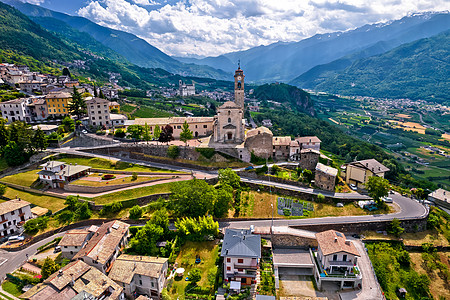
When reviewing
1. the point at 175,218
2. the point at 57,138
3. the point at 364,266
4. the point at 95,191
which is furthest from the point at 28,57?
the point at 364,266

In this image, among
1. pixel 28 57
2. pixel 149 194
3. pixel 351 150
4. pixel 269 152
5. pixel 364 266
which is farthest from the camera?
pixel 28 57

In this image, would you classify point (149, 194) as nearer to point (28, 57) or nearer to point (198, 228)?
point (198, 228)

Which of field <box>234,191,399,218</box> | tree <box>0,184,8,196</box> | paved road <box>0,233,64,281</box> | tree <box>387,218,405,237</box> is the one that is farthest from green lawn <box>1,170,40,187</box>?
tree <box>387,218,405,237</box>

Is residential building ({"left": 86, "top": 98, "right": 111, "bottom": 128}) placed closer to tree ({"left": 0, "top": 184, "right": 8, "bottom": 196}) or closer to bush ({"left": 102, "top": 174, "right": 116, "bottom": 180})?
bush ({"left": 102, "top": 174, "right": 116, "bottom": 180})

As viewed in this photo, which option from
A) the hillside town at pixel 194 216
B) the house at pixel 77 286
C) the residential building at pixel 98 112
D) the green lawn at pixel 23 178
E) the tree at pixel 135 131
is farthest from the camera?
the residential building at pixel 98 112

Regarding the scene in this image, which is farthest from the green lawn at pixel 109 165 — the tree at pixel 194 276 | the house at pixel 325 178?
the house at pixel 325 178

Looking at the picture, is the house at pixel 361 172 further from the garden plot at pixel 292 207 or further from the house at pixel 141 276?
the house at pixel 141 276
